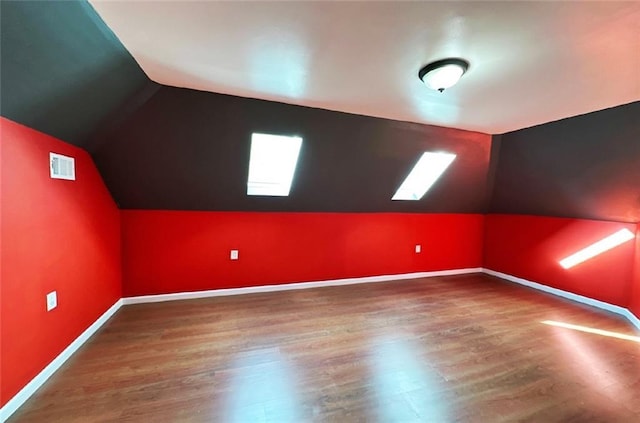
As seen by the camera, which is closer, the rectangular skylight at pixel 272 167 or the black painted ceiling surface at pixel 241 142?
the black painted ceiling surface at pixel 241 142

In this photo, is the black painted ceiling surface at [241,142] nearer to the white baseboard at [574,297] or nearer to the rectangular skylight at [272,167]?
the rectangular skylight at [272,167]

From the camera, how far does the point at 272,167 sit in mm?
3500

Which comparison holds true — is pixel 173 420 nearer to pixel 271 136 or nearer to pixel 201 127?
pixel 201 127

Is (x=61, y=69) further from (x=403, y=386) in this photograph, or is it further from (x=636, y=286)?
(x=636, y=286)

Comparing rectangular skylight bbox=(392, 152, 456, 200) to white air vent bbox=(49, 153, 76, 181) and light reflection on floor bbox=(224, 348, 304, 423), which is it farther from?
white air vent bbox=(49, 153, 76, 181)

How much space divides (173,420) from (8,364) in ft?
3.06

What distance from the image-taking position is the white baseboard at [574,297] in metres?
2.99

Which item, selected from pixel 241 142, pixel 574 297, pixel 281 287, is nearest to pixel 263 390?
pixel 281 287

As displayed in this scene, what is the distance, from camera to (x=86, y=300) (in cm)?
237

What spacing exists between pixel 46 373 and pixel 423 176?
4231 mm

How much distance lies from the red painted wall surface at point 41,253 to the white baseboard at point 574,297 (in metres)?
4.92

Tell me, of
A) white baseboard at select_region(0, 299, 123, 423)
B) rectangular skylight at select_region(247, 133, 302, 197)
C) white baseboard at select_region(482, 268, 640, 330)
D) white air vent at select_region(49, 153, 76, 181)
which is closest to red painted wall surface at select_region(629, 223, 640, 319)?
white baseboard at select_region(482, 268, 640, 330)

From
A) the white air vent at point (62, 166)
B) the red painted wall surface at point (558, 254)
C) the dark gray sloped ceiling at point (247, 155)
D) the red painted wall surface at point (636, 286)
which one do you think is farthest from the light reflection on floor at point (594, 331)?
the white air vent at point (62, 166)

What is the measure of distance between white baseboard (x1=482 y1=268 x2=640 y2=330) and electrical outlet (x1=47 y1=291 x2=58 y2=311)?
195 inches
